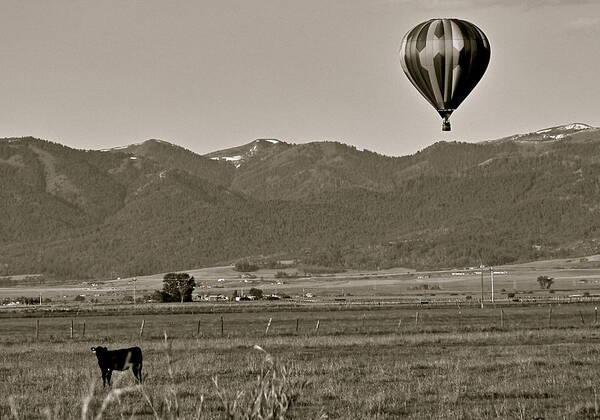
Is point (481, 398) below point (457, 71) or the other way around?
below

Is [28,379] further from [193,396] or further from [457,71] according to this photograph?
[457,71]

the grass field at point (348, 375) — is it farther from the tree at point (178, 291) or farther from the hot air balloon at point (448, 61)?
the tree at point (178, 291)

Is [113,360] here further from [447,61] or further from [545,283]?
[545,283]

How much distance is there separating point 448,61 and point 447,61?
0.13ft

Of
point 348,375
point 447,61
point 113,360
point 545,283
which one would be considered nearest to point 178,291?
point 545,283

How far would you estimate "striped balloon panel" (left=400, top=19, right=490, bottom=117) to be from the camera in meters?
48.8

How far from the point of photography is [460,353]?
121ft

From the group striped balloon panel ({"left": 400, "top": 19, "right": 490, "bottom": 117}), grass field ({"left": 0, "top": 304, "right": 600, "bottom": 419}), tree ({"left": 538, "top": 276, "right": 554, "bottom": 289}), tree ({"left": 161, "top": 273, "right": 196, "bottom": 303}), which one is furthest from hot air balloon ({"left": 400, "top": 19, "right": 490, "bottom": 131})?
tree ({"left": 538, "top": 276, "right": 554, "bottom": 289})

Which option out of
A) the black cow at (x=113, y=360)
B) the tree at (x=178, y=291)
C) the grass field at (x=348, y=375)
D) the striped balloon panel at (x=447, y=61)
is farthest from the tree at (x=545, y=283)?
the black cow at (x=113, y=360)

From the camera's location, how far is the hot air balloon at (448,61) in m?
48.8

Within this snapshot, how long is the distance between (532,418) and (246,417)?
11.5 metres

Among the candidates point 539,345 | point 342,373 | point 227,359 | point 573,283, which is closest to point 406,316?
point 539,345

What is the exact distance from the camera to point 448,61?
1919 inches

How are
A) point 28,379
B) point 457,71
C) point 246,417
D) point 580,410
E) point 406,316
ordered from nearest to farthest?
1. point 246,417
2. point 580,410
3. point 28,379
4. point 457,71
5. point 406,316
